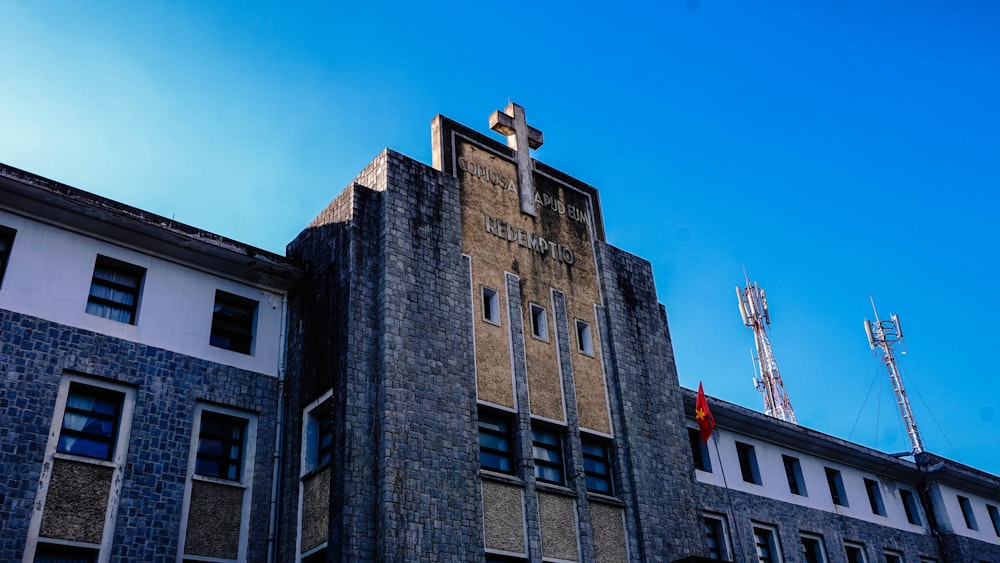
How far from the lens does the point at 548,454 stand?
2117 centimetres

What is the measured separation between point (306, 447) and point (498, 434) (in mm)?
4231

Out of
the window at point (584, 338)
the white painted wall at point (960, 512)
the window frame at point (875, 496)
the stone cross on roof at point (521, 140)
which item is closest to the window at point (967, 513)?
the white painted wall at point (960, 512)

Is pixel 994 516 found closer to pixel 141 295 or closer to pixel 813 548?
pixel 813 548

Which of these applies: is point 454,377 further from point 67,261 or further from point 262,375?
point 67,261

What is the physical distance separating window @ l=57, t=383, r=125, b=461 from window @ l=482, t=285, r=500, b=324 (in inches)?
320

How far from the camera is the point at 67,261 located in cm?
1888

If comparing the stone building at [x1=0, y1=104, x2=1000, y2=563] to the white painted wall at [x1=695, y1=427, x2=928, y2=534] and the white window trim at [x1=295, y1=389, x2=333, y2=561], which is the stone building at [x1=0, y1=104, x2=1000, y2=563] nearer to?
the white window trim at [x1=295, y1=389, x2=333, y2=561]

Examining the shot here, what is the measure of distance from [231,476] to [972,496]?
2987cm

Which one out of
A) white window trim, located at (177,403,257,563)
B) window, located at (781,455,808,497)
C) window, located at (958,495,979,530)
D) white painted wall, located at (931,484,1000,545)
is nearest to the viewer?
white window trim, located at (177,403,257,563)

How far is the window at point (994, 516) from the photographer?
36.5 meters

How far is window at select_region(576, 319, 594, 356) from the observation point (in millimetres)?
23172

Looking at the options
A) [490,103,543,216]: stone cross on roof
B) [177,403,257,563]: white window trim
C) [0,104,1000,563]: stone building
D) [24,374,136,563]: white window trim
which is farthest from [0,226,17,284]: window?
[490,103,543,216]: stone cross on roof

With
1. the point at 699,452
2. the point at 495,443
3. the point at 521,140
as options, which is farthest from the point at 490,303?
the point at 699,452

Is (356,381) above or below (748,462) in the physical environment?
below
